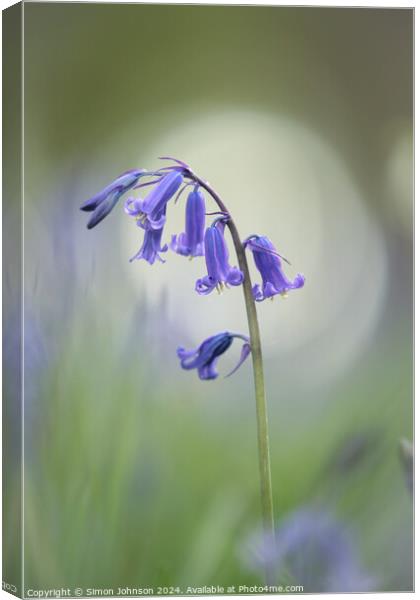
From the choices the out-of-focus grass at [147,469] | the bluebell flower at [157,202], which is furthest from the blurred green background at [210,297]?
the bluebell flower at [157,202]

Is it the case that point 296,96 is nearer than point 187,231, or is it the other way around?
point 187,231

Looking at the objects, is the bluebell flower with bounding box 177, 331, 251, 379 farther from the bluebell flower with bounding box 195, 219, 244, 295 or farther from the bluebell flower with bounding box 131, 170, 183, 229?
the bluebell flower with bounding box 131, 170, 183, 229

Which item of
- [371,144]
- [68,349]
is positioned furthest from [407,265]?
[68,349]

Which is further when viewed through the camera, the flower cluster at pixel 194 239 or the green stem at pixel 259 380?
the flower cluster at pixel 194 239

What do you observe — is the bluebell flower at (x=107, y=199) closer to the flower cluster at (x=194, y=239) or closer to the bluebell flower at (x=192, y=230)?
the flower cluster at (x=194, y=239)

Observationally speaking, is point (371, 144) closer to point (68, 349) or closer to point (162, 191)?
point (162, 191)

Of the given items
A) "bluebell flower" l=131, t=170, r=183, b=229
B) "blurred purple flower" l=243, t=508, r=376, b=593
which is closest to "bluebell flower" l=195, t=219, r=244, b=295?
"bluebell flower" l=131, t=170, r=183, b=229
